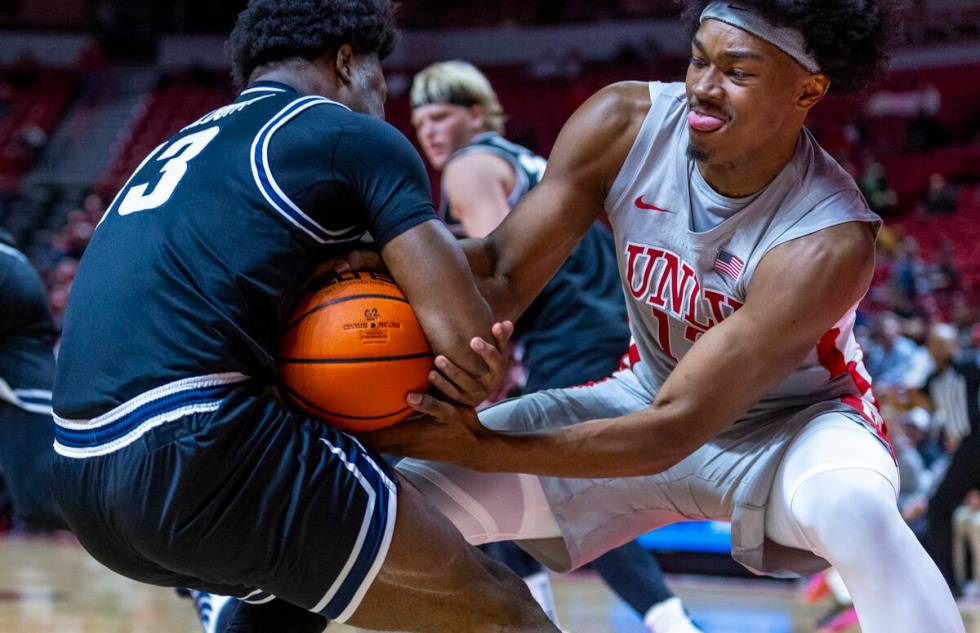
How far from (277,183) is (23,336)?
2655 mm

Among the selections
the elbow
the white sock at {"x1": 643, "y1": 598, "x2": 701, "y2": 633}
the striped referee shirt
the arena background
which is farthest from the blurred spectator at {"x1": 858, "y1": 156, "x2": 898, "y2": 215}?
the elbow

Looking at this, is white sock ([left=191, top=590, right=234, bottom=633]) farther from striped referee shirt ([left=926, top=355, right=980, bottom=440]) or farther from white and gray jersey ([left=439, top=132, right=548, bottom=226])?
striped referee shirt ([left=926, top=355, right=980, bottom=440])

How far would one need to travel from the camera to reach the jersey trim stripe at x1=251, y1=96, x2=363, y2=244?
96.0 inches

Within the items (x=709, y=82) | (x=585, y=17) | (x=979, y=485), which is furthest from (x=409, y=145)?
(x=585, y=17)

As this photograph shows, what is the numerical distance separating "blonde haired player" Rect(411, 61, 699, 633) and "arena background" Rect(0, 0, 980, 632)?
282 inches

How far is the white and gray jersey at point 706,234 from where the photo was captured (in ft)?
9.65

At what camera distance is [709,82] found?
285 centimetres

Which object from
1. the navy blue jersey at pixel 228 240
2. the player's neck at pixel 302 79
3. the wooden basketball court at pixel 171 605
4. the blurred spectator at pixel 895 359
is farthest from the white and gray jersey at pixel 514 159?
the blurred spectator at pixel 895 359

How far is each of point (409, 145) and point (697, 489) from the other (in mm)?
1231

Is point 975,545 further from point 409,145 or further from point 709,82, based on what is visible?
point 409,145

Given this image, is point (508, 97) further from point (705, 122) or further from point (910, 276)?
point (705, 122)

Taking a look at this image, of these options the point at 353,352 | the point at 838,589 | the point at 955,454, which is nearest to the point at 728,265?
the point at 353,352

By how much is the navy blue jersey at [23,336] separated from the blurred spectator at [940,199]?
12.6 m

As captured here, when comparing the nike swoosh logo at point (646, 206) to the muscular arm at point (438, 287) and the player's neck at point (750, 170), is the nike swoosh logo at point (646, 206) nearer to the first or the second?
the player's neck at point (750, 170)
